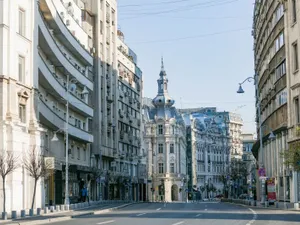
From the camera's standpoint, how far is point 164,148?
150 metres

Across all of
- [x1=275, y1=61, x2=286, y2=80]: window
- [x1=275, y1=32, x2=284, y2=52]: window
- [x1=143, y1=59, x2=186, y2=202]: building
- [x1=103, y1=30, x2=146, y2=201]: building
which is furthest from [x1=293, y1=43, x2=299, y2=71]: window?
[x1=143, y1=59, x2=186, y2=202]: building

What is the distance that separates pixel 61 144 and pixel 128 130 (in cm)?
3681

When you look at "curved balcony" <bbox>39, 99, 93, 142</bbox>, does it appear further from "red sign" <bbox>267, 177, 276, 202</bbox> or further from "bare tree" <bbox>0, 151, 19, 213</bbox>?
"red sign" <bbox>267, 177, 276, 202</bbox>

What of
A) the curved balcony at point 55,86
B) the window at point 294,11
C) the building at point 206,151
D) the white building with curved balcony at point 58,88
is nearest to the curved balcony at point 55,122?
the white building with curved balcony at point 58,88

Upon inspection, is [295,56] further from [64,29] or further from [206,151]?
[206,151]

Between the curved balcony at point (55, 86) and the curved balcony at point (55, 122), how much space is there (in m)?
2.05

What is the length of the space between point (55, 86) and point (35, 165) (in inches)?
694

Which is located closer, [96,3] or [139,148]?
[96,3]

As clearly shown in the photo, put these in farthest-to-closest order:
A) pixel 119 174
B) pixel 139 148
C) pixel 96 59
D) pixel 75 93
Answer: pixel 139 148
pixel 119 174
pixel 96 59
pixel 75 93

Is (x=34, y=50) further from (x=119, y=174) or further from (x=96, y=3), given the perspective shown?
(x=119, y=174)

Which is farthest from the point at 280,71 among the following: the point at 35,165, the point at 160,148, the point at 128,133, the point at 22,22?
the point at 160,148

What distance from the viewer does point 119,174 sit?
298 ft

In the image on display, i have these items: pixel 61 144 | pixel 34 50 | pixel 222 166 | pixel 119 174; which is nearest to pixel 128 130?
pixel 119 174

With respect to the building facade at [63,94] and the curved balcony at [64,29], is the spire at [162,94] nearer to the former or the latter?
the building facade at [63,94]
